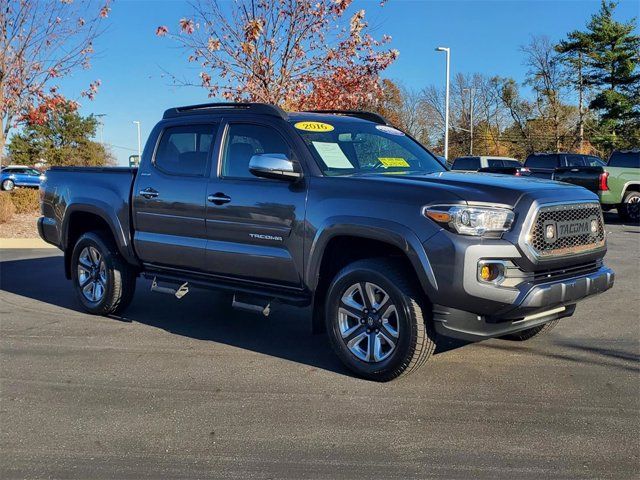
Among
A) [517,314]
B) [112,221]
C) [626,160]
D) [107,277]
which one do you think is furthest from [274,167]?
[626,160]

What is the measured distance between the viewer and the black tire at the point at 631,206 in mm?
16734

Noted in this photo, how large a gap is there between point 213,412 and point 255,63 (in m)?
9.20

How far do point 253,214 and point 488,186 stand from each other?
186 centimetres

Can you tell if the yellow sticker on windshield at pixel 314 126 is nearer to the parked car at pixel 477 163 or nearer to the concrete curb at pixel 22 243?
the concrete curb at pixel 22 243

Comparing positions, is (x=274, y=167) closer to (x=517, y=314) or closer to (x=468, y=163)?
(x=517, y=314)

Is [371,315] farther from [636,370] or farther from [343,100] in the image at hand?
[343,100]

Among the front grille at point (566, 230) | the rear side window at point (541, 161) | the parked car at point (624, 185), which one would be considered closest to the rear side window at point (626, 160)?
the parked car at point (624, 185)

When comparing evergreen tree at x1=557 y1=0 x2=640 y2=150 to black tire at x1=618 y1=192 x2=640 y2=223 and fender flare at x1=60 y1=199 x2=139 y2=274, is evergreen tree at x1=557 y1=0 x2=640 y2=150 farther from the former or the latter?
fender flare at x1=60 y1=199 x2=139 y2=274

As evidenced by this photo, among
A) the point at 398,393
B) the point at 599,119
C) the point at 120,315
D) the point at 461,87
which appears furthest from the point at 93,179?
the point at 461,87

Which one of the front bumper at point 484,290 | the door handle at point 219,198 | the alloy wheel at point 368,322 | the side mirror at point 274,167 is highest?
the side mirror at point 274,167

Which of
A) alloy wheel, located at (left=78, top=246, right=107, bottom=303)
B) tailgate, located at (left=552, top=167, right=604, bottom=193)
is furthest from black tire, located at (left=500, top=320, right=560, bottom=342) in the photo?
tailgate, located at (left=552, top=167, right=604, bottom=193)

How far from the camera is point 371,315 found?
4512 millimetres

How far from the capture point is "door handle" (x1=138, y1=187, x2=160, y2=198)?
5858 mm

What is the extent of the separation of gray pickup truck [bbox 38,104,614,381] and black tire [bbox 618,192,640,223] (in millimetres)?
12889
